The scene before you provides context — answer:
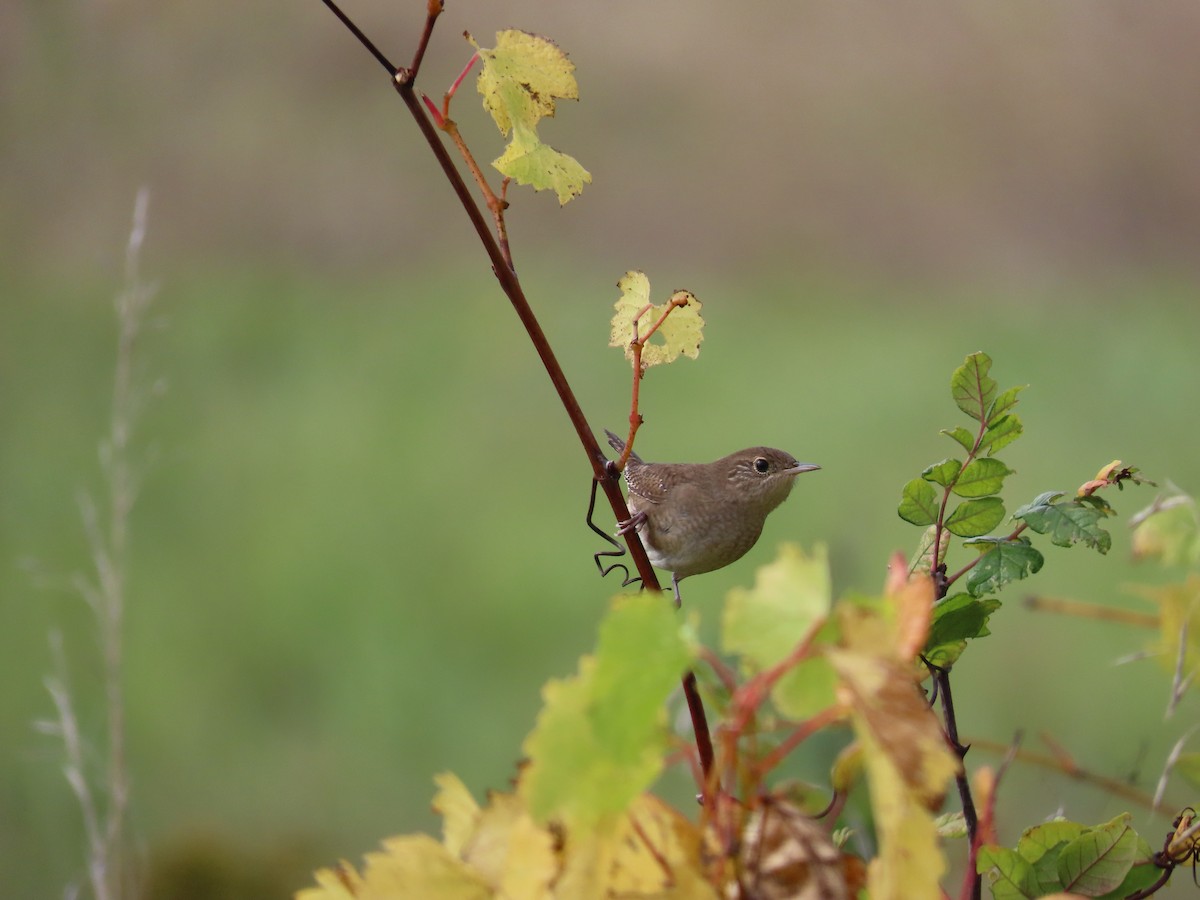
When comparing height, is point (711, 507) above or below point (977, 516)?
above

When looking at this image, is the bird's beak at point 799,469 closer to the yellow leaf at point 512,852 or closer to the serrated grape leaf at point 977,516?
the serrated grape leaf at point 977,516

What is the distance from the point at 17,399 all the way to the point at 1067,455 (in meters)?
1.59

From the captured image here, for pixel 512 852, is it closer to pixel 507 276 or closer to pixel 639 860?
pixel 639 860

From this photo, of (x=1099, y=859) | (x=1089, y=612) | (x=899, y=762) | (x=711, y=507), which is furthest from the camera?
(x=711, y=507)

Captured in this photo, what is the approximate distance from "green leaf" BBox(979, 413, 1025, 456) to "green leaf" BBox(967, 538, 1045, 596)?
3 centimetres

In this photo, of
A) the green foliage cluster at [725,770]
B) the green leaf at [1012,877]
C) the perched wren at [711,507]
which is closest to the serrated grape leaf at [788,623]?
the green foliage cluster at [725,770]

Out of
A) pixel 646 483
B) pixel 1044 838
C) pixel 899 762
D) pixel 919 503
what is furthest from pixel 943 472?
pixel 646 483

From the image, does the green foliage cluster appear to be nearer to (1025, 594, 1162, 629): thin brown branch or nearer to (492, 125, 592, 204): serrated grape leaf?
(492, 125, 592, 204): serrated grape leaf

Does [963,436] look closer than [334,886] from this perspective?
No

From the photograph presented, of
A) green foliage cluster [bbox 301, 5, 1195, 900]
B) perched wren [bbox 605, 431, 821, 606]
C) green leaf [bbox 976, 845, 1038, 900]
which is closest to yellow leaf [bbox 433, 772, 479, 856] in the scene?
green foliage cluster [bbox 301, 5, 1195, 900]

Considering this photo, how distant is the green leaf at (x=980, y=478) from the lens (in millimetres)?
378

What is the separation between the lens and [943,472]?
1.23 feet

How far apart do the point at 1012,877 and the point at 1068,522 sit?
0.36ft

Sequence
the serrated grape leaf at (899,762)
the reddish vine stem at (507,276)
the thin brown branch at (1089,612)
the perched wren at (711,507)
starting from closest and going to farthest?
the serrated grape leaf at (899,762), the reddish vine stem at (507,276), the thin brown branch at (1089,612), the perched wren at (711,507)
